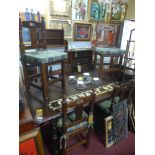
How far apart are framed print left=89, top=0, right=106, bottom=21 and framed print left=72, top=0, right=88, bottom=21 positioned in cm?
14

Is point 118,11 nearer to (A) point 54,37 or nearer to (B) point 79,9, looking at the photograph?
(B) point 79,9

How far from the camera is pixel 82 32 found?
273 cm

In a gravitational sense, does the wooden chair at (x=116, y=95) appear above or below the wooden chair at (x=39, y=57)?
below

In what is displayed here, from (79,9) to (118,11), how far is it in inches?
39.4

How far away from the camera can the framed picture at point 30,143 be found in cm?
108

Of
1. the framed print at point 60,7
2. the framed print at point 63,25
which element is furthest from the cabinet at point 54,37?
the framed print at point 60,7

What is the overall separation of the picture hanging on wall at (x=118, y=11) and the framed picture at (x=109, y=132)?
87.2 inches

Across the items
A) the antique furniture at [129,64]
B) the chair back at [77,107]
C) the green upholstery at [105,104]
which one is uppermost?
the antique furniture at [129,64]

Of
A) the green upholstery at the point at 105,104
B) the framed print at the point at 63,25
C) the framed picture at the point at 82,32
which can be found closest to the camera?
the green upholstery at the point at 105,104

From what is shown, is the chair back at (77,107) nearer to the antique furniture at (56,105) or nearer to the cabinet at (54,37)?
the antique furniture at (56,105)

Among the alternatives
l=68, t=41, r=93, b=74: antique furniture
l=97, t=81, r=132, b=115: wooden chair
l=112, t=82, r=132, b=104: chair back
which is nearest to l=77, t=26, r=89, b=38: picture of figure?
l=68, t=41, r=93, b=74: antique furniture

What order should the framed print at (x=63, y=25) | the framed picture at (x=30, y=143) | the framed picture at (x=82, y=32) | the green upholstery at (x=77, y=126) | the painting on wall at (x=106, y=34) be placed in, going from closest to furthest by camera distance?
the framed picture at (x=30, y=143) < the green upholstery at (x=77, y=126) < the framed print at (x=63, y=25) < the framed picture at (x=82, y=32) < the painting on wall at (x=106, y=34)

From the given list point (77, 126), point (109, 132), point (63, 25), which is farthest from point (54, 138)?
point (63, 25)
